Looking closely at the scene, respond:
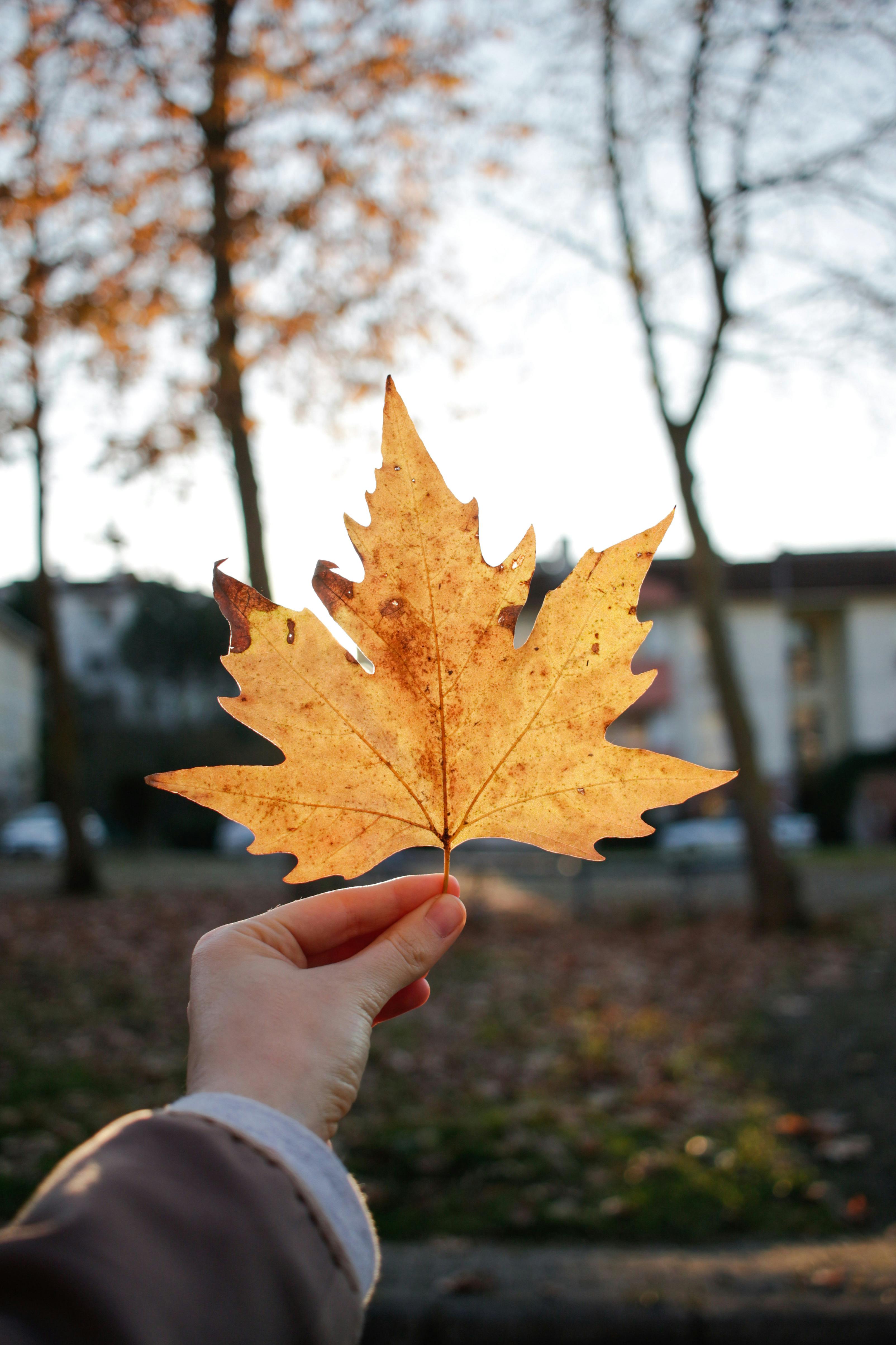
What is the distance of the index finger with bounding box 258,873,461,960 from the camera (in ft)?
3.93

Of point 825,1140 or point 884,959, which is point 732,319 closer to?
point 884,959

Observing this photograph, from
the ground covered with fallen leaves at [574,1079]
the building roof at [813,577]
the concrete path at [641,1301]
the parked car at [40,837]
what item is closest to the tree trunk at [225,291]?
the ground covered with fallen leaves at [574,1079]

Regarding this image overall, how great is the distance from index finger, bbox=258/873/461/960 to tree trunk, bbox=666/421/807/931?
313 inches

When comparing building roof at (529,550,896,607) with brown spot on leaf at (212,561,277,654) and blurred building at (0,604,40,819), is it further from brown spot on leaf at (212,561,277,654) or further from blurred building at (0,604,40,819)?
brown spot on leaf at (212,561,277,654)

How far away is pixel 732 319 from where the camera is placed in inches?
324

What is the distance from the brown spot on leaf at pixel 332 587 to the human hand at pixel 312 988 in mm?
392

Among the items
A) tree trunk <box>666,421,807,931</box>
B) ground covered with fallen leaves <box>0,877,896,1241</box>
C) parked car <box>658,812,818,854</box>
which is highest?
tree trunk <box>666,421,807,931</box>

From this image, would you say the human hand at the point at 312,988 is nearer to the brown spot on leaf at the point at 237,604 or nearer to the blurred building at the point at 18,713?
the brown spot on leaf at the point at 237,604

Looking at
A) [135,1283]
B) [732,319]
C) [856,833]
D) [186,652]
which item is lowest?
[856,833]

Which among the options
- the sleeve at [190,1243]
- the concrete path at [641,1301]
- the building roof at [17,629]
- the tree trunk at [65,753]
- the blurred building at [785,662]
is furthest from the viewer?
the building roof at [17,629]

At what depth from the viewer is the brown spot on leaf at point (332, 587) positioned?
112 centimetres

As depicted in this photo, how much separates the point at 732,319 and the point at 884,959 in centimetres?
586

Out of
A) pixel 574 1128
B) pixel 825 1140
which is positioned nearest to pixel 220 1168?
pixel 574 1128

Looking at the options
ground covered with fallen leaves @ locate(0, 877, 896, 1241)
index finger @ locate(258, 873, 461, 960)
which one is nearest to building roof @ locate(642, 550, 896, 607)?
ground covered with fallen leaves @ locate(0, 877, 896, 1241)
